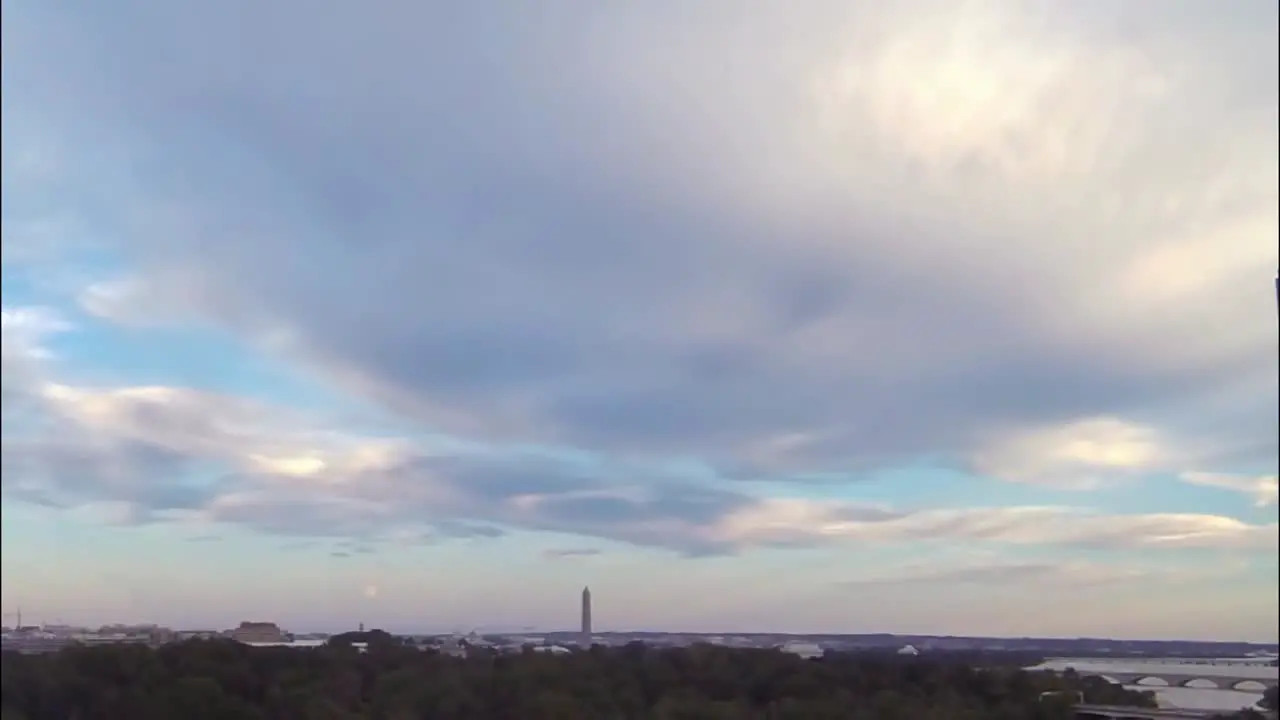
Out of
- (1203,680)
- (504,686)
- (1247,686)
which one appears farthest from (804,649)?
(1203,680)

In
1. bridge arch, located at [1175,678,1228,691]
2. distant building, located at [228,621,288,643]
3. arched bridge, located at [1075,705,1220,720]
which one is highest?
distant building, located at [228,621,288,643]

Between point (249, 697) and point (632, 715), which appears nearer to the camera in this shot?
point (249, 697)

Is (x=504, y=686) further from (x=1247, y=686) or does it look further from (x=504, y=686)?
(x=1247, y=686)

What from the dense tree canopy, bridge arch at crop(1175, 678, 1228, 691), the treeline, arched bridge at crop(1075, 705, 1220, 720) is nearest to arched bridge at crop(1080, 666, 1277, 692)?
bridge arch at crop(1175, 678, 1228, 691)

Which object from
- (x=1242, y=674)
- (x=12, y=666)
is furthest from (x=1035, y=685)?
(x=1242, y=674)

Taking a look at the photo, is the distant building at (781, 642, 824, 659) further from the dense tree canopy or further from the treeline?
the dense tree canopy

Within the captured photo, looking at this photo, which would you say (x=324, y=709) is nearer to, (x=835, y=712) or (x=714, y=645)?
(x=835, y=712)
